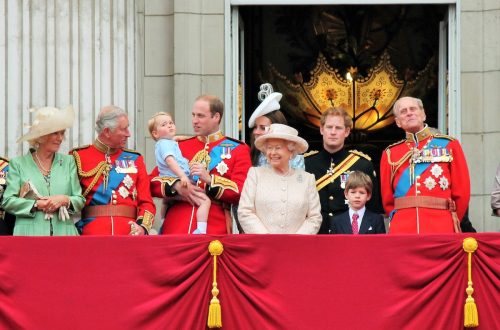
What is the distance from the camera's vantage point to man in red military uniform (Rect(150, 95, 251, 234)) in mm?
13352

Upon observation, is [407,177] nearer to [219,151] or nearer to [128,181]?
[219,151]

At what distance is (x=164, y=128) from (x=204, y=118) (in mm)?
346

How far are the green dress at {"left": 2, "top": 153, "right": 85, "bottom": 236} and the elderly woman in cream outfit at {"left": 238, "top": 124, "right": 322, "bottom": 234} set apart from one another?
137 centimetres

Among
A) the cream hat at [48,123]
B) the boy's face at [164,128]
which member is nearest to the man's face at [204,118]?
the boy's face at [164,128]

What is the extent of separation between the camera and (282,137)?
12.9m

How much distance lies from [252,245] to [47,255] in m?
1.53

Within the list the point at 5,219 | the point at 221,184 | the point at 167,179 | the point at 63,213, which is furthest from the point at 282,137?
the point at 5,219

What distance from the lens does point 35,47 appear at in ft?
52.7

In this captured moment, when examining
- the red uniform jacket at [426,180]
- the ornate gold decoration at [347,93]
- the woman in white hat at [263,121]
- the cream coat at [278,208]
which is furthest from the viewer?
the ornate gold decoration at [347,93]

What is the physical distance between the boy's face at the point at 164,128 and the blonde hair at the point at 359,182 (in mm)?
1523

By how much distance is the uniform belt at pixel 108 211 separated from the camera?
13383 millimetres

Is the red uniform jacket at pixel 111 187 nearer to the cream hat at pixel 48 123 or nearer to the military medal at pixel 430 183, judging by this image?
the cream hat at pixel 48 123

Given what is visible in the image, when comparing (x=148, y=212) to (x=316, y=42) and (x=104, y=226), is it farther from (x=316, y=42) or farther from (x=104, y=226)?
(x=316, y=42)

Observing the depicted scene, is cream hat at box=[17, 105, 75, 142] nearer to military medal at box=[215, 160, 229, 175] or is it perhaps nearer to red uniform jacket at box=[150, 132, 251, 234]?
red uniform jacket at box=[150, 132, 251, 234]
